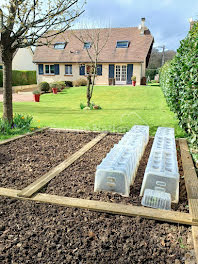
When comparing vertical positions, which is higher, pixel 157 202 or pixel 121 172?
pixel 121 172

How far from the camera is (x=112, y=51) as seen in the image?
27.9 m

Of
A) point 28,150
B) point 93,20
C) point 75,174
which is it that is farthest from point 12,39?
point 93,20

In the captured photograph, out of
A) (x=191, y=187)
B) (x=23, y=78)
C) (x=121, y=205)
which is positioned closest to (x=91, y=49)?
(x=23, y=78)

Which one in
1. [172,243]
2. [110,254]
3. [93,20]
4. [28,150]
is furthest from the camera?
[93,20]

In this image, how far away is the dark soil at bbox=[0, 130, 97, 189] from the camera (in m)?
3.40

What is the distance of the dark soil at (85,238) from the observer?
189cm

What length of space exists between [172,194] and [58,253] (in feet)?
4.86

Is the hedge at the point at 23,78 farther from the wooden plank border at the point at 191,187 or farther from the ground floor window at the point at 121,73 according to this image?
the wooden plank border at the point at 191,187

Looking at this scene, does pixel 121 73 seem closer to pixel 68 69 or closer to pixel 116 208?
pixel 68 69

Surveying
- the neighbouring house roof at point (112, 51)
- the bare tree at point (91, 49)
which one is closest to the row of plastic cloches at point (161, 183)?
the bare tree at point (91, 49)

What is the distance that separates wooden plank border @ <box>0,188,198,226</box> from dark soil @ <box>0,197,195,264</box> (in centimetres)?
5

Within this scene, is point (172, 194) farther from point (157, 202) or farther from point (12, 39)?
point (12, 39)

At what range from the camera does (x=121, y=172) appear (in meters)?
2.76

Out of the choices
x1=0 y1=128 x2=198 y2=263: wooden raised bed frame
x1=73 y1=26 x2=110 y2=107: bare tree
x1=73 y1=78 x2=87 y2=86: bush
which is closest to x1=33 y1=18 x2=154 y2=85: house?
x1=73 y1=26 x2=110 y2=107: bare tree
